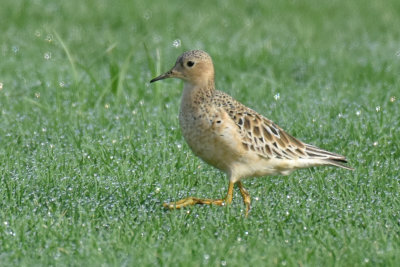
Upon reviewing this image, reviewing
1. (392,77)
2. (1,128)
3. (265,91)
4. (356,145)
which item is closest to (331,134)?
(356,145)

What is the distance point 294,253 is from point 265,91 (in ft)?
15.1

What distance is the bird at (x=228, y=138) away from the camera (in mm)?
5910

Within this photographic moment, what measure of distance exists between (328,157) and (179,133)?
2.18 m

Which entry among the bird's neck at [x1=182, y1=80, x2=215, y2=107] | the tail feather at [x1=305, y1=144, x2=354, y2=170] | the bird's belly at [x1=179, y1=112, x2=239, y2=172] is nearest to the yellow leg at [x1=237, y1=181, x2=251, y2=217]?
the bird's belly at [x1=179, y1=112, x2=239, y2=172]

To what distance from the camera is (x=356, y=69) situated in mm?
10531

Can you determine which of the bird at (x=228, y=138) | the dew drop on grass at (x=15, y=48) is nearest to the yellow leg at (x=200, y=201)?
→ the bird at (x=228, y=138)

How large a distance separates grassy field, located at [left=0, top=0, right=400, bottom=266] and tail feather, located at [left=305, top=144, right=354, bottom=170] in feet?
0.97

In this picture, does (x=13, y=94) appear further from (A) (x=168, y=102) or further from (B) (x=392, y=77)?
(B) (x=392, y=77)

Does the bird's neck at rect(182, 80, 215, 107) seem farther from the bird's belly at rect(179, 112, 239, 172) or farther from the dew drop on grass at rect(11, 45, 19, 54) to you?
the dew drop on grass at rect(11, 45, 19, 54)

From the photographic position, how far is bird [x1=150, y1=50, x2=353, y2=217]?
5910 mm

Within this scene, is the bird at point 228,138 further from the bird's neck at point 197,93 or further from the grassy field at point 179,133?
the grassy field at point 179,133

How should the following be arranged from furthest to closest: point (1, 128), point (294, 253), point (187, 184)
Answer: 1. point (1, 128)
2. point (187, 184)
3. point (294, 253)

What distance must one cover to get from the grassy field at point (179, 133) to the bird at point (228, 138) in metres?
0.29

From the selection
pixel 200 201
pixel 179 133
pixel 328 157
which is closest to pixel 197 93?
pixel 200 201
